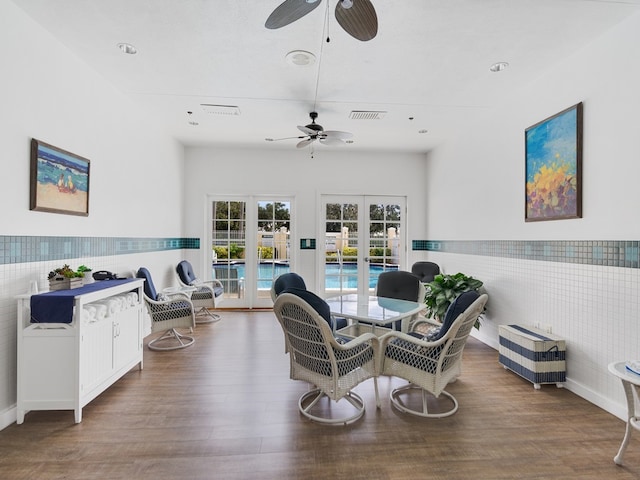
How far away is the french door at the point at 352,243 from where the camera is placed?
6.41m

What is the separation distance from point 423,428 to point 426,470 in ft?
1.44

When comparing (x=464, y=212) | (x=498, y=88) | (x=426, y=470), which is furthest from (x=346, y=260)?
(x=426, y=470)

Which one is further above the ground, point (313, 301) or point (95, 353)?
point (313, 301)

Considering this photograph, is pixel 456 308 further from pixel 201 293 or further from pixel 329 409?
pixel 201 293

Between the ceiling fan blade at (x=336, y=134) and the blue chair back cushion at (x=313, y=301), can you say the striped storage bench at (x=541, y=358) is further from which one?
the ceiling fan blade at (x=336, y=134)

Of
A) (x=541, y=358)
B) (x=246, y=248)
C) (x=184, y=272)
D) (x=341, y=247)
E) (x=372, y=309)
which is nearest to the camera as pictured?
(x=541, y=358)

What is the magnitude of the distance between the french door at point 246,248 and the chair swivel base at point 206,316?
20.5 inches

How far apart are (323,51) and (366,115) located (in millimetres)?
1573

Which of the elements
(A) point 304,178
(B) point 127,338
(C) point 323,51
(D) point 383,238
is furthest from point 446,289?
(B) point 127,338

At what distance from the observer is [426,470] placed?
1.97 metres

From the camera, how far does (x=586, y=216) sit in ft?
9.43

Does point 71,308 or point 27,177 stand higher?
point 27,177

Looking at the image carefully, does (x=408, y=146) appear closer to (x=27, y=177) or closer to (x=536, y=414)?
(x=536, y=414)

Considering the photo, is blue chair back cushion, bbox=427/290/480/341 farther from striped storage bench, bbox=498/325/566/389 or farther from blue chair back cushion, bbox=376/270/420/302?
blue chair back cushion, bbox=376/270/420/302
